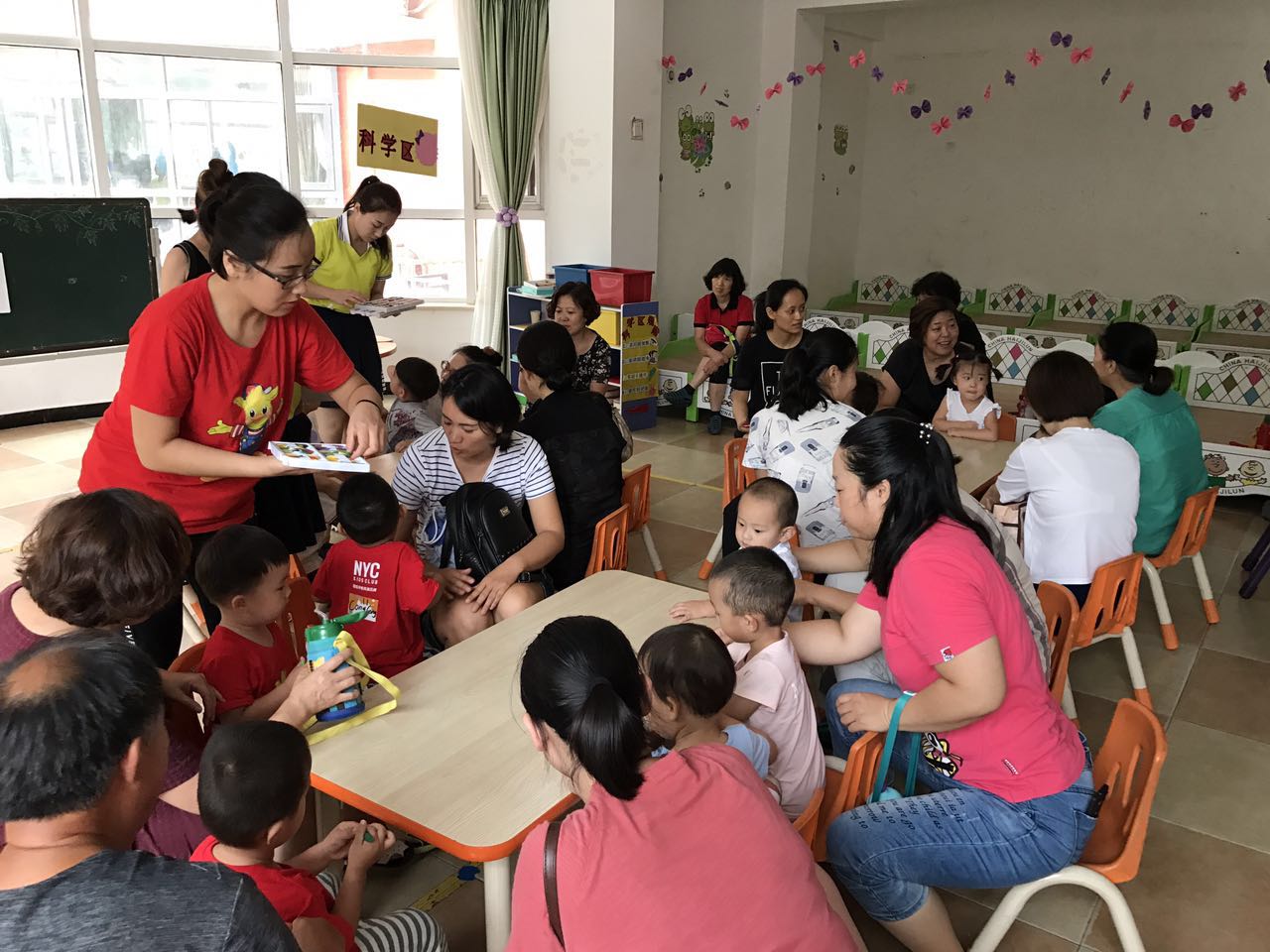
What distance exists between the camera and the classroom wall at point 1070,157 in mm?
7324

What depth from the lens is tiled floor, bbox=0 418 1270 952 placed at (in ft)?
7.49

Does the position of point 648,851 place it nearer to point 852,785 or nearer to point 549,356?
point 852,785

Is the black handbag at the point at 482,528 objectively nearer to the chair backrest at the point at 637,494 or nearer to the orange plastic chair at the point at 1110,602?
the chair backrest at the point at 637,494

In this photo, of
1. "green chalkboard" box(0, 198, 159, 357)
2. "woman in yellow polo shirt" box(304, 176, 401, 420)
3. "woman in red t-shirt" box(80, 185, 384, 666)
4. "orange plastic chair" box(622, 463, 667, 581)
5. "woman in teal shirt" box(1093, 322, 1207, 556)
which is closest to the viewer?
"woman in red t-shirt" box(80, 185, 384, 666)

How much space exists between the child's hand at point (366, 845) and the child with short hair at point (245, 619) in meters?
0.34

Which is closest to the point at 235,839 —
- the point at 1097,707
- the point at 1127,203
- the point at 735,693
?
the point at 735,693

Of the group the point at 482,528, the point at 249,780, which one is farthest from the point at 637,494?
the point at 249,780

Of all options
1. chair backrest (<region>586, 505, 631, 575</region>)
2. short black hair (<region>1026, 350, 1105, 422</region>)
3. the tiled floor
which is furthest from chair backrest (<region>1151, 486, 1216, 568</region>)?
chair backrest (<region>586, 505, 631, 575</region>)

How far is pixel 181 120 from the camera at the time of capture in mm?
6859

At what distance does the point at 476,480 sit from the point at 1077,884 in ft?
6.27

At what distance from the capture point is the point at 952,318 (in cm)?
441

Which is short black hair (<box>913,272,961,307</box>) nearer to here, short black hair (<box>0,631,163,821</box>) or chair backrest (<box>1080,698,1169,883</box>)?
chair backrest (<box>1080,698,1169,883</box>)

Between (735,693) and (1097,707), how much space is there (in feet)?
6.09

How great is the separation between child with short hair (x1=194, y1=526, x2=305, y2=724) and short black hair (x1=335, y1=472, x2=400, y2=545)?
395 mm
